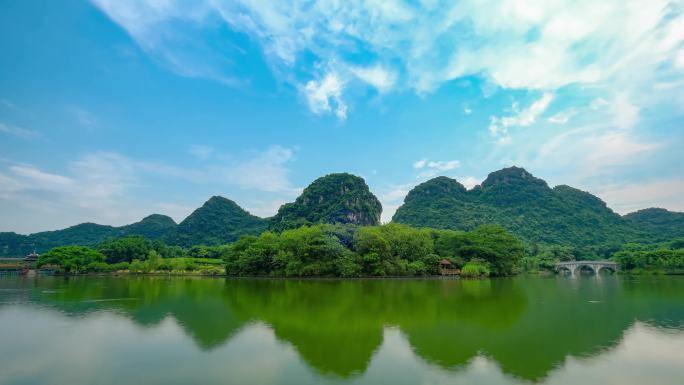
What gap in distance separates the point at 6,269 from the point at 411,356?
6670 centimetres

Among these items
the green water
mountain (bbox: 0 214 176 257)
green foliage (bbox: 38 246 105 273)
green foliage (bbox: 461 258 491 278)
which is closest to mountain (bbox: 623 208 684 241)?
green foliage (bbox: 461 258 491 278)

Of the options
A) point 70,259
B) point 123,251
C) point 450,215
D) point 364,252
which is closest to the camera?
point 364,252

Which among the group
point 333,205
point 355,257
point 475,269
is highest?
point 333,205

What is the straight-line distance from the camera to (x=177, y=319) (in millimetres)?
13539

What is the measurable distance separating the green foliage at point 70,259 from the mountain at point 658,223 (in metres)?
107

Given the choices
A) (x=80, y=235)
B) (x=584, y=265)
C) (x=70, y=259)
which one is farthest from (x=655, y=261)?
(x=80, y=235)

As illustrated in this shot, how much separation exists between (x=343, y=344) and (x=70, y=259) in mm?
51502

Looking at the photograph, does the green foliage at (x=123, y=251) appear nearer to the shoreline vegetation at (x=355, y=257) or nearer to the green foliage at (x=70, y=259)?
the shoreline vegetation at (x=355, y=257)

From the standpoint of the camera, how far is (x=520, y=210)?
91.1 m

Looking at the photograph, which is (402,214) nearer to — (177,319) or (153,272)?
(153,272)

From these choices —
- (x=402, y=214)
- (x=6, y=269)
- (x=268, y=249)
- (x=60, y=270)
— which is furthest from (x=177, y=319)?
(x=402, y=214)

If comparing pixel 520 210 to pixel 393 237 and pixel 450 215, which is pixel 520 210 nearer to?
pixel 450 215

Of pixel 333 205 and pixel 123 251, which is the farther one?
pixel 333 205

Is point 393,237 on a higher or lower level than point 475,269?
higher
